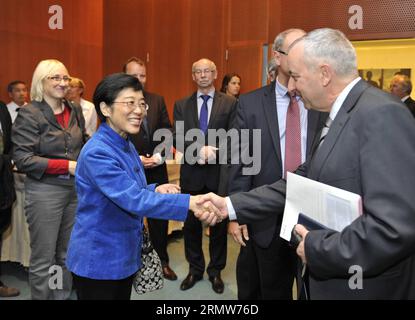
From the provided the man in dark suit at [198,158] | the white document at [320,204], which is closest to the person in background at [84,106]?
the man in dark suit at [198,158]

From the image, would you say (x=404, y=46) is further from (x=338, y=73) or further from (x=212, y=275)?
(x=338, y=73)

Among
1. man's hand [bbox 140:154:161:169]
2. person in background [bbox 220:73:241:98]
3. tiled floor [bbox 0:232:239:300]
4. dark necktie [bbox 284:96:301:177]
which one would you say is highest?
person in background [bbox 220:73:241:98]

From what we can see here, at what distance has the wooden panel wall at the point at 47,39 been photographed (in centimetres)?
579

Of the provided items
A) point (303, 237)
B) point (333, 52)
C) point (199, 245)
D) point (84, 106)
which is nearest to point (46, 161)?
point (199, 245)

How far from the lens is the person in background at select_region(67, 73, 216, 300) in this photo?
1.83 m

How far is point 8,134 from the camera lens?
12.0ft

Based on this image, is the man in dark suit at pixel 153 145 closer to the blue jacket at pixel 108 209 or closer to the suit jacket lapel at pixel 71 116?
the suit jacket lapel at pixel 71 116

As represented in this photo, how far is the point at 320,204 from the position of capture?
1.48 metres

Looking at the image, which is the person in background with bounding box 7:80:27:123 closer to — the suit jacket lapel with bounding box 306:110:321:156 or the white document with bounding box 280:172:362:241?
the suit jacket lapel with bounding box 306:110:321:156

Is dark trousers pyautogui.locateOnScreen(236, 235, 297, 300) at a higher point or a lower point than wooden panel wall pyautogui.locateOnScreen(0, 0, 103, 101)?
lower

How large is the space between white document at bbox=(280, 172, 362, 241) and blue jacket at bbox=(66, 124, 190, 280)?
489 millimetres

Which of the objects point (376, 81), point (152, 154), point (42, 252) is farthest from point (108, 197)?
point (376, 81)

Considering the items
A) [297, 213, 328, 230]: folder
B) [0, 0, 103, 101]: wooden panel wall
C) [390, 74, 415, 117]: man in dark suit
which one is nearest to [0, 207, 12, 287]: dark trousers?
[297, 213, 328, 230]: folder
